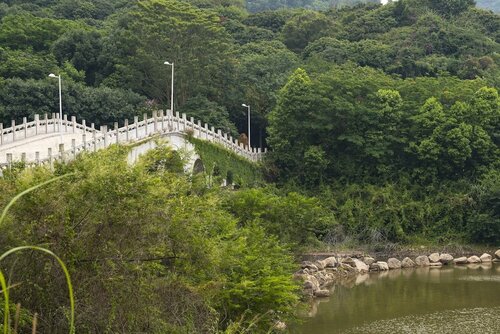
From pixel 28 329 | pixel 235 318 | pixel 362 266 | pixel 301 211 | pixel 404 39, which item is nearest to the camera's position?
pixel 28 329

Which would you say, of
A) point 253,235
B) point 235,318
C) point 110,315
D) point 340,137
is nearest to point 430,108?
point 340,137

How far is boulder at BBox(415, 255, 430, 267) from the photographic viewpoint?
38.8 meters

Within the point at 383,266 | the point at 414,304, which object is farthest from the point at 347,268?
the point at 414,304

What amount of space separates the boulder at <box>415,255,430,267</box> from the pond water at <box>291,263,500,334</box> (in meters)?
0.80

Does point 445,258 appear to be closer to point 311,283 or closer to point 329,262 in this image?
point 329,262

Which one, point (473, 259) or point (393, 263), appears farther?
point (473, 259)

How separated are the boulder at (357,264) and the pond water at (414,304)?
0.87 meters

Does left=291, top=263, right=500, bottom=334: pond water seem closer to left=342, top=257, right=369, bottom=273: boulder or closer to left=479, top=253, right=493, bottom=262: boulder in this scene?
left=342, top=257, right=369, bottom=273: boulder

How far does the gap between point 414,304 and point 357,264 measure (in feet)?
29.6

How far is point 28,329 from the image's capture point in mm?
13062

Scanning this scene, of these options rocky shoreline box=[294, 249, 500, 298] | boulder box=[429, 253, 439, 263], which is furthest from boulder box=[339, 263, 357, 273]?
boulder box=[429, 253, 439, 263]

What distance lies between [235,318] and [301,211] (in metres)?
16.8

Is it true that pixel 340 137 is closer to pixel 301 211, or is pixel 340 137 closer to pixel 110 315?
pixel 301 211

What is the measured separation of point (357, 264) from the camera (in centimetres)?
3806
